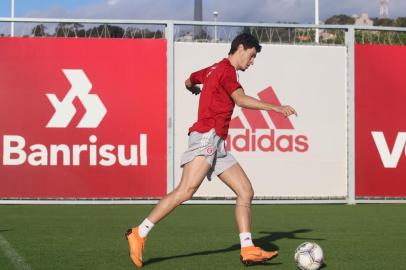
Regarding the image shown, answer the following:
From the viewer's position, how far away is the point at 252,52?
7.39m

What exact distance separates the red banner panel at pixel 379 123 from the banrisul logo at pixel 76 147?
4.16m

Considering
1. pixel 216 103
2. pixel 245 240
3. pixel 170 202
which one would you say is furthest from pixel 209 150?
pixel 245 240

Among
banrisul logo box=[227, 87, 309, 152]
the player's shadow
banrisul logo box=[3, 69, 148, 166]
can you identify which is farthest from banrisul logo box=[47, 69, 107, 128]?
the player's shadow

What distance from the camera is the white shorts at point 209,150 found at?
23.4 feet

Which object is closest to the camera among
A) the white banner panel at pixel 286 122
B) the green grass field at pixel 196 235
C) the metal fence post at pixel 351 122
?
the green grass field at pixel 196 235

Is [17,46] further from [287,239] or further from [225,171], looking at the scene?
[225,171]

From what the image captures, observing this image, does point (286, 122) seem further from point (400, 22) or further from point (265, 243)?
point (400, 22)

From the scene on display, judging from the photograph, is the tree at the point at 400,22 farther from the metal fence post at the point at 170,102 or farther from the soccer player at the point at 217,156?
the soccer player at the point at 217,156

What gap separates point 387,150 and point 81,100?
19.2ft

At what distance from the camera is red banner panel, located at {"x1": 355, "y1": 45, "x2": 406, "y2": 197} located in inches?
609

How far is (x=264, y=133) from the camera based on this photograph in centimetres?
1514

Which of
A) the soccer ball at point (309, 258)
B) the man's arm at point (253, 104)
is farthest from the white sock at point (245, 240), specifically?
the man's arm at point (253, 104)

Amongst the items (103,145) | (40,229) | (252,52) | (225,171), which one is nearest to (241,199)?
(225,171)

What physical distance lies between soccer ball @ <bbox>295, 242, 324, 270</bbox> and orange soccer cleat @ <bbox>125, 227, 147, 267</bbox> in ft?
4.34
